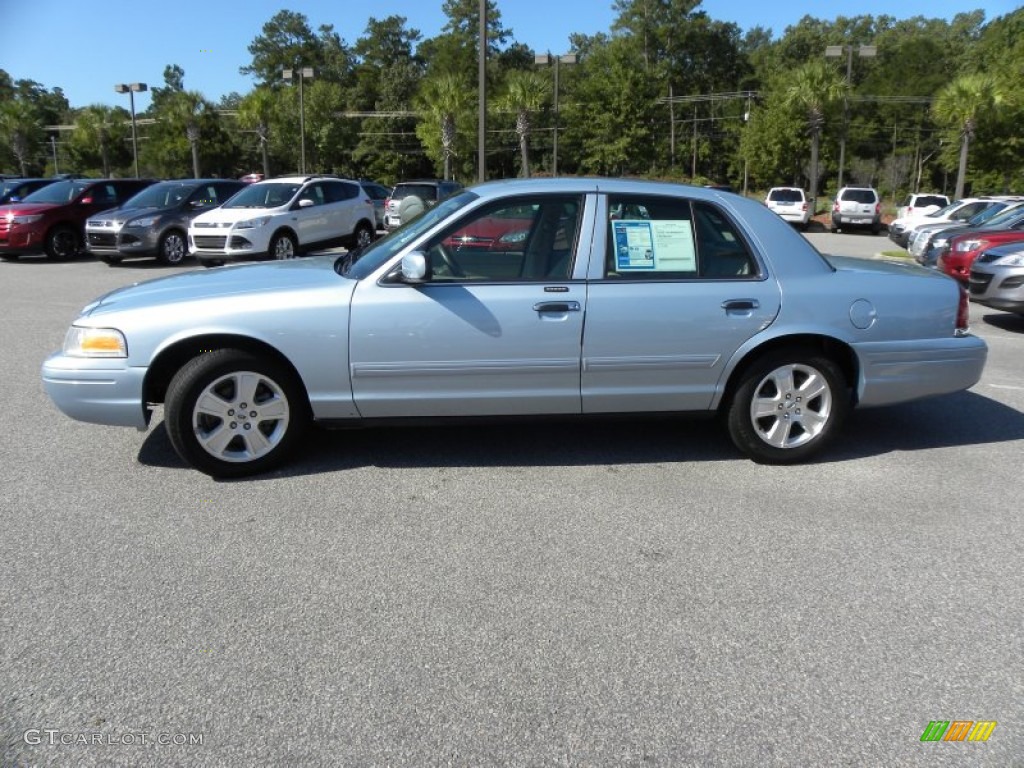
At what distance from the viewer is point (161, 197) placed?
54.6 feet

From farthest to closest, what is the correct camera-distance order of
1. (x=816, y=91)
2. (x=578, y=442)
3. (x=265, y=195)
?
(x=816, y=91)
(x=265, y=195)
(x=578, y=442)

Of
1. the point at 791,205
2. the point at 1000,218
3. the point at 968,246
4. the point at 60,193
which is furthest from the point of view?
the point at 791,205

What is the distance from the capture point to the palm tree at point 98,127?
54.1 metres

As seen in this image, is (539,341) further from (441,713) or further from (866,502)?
(441,713)

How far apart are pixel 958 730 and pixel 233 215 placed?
14097 millimetres

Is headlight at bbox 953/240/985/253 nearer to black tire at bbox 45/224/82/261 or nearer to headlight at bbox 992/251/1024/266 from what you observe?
headlight at bbox 992/251/1024/266

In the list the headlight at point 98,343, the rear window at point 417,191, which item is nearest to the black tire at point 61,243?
the rear window at point 417,191

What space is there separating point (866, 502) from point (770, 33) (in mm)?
112803

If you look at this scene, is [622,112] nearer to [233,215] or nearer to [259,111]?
[259,111]

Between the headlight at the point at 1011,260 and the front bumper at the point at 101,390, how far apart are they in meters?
9.29

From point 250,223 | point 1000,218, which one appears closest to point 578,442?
point 250,223

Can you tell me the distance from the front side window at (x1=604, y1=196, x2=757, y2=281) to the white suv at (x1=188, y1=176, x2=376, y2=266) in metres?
10.4

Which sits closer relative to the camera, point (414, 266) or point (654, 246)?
point (414, 266)

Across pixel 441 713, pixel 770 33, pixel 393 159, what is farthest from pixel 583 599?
pixel 770 33
